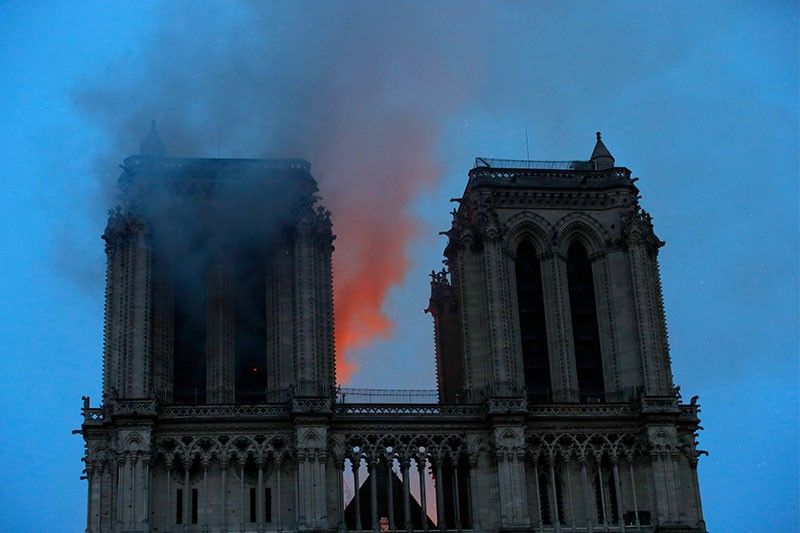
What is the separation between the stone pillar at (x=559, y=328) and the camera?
67.9 meters

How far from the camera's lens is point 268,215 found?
223 feet

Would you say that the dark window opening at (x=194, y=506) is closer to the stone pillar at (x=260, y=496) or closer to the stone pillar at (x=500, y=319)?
the stone pillar at (x=260, y=496)

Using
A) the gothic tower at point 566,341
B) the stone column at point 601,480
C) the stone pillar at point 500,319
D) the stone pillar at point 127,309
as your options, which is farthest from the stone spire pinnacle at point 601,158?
the stone pillar at point 127,309

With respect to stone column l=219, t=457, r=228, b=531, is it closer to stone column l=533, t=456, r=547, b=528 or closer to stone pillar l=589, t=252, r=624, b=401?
stone column l=533, t=456, r=547, b=528

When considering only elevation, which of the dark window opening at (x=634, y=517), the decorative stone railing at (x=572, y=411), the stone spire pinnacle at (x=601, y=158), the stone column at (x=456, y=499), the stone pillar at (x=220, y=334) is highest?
the stone spire pinnacle at (x=601, y=158)

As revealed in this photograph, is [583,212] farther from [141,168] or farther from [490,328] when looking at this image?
[141,168]

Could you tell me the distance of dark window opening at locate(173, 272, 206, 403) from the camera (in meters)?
65.9

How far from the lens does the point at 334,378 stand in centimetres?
6556

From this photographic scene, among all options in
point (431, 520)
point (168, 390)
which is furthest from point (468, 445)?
point (168, 390)

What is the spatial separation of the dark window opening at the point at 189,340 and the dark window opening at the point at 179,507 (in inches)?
188

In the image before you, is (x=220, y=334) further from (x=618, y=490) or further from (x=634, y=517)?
(x=634, y=517)

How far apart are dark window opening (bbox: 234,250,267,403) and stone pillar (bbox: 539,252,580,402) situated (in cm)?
1401

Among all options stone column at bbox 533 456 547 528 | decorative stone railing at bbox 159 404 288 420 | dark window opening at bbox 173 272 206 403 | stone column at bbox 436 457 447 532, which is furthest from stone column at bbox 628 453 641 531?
dark window opening at bbox 173 272 206 403

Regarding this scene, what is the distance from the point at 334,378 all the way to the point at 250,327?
5.07 metres
